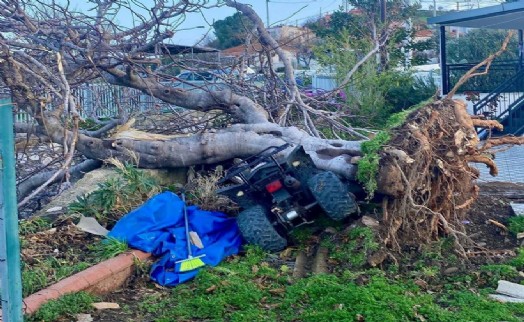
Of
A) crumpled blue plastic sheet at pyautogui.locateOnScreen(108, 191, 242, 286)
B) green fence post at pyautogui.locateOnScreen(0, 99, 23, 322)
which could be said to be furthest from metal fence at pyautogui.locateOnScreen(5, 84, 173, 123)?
green fence post at pyautogui.locateOnScreen(0, 99, 23, 322)

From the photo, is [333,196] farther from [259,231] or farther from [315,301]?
[315,301]

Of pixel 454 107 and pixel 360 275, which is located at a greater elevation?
pixel 454 107

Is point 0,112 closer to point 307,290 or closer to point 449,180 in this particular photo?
point 307,290

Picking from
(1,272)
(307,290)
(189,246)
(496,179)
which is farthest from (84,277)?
(496,179)

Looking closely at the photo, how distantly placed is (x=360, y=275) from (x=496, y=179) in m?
5.91

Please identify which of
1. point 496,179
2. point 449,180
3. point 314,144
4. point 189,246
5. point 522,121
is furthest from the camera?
point 522,121

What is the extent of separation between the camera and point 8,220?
2756 millimetres

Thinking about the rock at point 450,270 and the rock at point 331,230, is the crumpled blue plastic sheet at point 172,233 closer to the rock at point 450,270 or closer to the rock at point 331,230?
the rock at point 331,230

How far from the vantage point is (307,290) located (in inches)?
201

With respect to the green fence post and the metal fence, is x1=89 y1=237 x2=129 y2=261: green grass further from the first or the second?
the green fence post

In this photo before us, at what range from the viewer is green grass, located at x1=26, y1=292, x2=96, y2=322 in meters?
4.56

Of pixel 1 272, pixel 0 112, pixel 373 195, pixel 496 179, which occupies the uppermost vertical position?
pixel 0 112

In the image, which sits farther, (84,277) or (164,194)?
(164,194)

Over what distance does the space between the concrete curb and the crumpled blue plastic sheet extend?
18 cm
